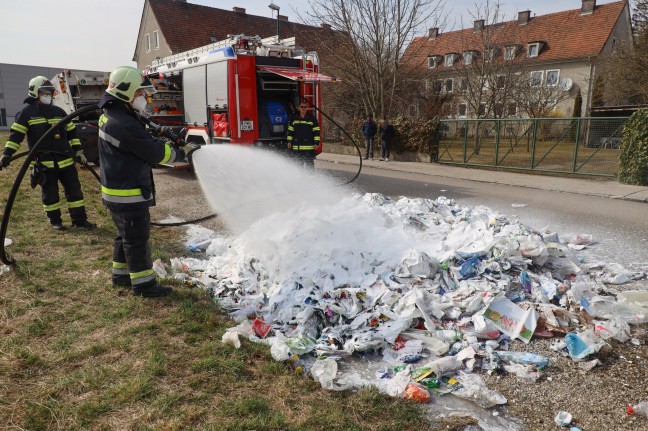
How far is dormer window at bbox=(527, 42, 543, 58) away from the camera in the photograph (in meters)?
33.5

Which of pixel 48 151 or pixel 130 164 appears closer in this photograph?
pixel 130 164

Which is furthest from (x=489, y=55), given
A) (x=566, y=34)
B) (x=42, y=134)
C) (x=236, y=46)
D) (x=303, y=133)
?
(x=566, y=34)

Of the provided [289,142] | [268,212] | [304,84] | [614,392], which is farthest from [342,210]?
[304,84]

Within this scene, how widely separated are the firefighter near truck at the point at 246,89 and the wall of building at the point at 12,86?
4384cm

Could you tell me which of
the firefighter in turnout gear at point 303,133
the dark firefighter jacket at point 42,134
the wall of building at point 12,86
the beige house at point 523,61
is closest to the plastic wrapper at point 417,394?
the dark firefighter jacket at point 42,134

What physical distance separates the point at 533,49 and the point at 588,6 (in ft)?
14.9

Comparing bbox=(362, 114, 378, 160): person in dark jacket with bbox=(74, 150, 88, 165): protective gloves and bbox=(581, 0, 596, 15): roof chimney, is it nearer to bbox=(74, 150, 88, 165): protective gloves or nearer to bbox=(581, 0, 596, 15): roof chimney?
bbox=(74, 150, 88, 165): protective gloves

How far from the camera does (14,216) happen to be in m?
6.39

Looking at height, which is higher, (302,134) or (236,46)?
(236,46)

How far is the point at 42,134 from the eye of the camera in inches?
229

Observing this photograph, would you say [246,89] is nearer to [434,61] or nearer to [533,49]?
[434,61]

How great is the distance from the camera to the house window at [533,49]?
110 ft

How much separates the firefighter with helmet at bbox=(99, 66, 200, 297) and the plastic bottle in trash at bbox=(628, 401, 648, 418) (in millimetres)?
3446

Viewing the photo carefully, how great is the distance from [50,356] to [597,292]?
4.54 metres
